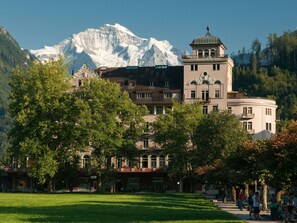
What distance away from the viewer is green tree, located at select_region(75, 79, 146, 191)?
341ft

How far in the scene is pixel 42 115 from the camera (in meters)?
104

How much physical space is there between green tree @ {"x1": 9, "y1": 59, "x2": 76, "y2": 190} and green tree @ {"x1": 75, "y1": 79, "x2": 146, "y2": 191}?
102 inches

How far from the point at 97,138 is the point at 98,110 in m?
5.92

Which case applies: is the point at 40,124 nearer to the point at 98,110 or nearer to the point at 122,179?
the point at 98,110

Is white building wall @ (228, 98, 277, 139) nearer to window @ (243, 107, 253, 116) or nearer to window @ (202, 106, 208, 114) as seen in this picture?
window @ (243, 107, 253, 116)

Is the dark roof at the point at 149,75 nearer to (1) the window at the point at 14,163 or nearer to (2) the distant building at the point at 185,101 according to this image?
(2) the distant building at the point at 185,101

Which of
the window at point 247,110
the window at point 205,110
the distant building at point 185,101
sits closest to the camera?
the window at point 247,110

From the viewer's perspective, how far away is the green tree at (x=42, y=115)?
101m

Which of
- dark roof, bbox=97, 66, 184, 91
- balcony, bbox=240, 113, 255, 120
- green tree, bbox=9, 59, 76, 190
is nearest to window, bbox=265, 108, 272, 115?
balcony, bbox=240, 113, 255, 120

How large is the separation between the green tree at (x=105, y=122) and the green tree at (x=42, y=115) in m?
2.58

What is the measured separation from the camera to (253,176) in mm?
53438

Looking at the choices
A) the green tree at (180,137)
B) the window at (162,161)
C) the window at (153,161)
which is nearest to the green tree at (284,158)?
the green tree at (180,137)

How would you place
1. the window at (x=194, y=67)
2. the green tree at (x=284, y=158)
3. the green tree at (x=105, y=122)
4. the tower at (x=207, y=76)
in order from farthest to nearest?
1. the window at (x=194, y=67)
2. the tower at (x=207, y=76)
3. the green tree at (x=105, y=122)
4. the green tree at (x=284, y=158)

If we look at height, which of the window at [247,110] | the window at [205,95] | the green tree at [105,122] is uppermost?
the window at [205,95]
